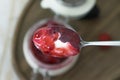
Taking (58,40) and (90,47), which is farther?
(90,47)

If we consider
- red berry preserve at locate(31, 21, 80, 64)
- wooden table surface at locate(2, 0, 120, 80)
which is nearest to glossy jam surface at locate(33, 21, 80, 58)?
red berry preserve at locate(31, 21, 80, 64)

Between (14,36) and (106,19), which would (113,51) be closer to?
(106,19)

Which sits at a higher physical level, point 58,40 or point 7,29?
point 7,29

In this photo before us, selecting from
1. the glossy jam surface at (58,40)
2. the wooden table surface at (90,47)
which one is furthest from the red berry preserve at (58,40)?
the wooden table surface at (90,47)

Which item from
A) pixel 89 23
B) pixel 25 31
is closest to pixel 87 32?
pixel 89 23

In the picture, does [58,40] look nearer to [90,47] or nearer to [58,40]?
[58,40]

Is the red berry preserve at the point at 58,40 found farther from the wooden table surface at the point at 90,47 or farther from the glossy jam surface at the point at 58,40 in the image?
the wooden table surface at the point at 90,47

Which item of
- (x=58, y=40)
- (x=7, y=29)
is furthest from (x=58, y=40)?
(x=7, y=29)
